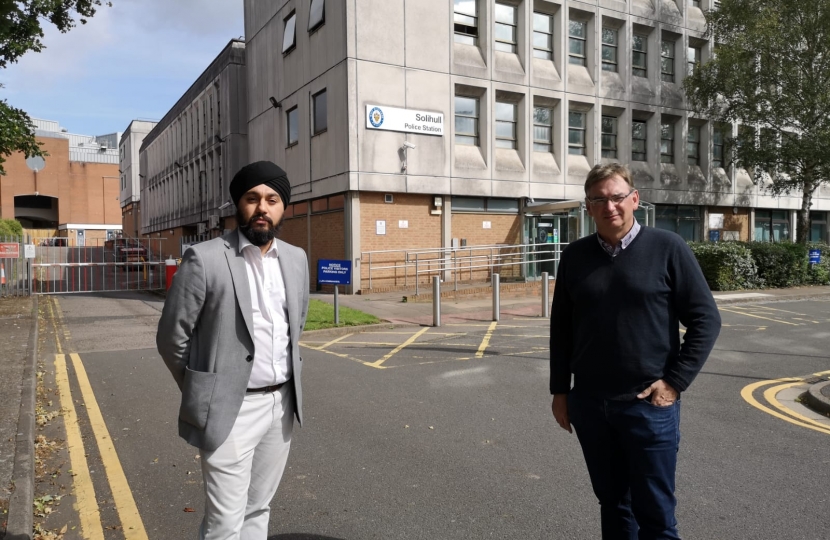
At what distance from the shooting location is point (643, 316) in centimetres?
262

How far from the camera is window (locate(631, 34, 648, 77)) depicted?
82.3 feet

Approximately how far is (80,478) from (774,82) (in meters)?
26.2

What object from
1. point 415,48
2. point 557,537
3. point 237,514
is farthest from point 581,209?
point 237,514

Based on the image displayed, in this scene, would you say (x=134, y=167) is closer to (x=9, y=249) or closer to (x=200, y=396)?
(x=9, y=249)

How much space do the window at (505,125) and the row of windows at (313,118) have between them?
5.93 metres

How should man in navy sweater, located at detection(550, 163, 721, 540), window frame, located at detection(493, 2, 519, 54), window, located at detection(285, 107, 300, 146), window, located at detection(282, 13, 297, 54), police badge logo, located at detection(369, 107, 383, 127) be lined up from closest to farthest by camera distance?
1. man in navy sweater, located at detection(550, 163, 721, 540)
2. police badge logo, located at detection(369, 107, 383, 127)
3. window frame, located at detection(493, 2, 519, 54)
4. window, located at detection(282, 13, 297, 54)
5. window, located at detection(285, 107, 300, 146)

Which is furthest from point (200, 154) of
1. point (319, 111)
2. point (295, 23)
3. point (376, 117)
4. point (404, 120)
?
point (404, 120)

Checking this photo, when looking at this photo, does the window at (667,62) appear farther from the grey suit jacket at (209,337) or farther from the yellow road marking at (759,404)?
the grey suit jacket at (209,337)

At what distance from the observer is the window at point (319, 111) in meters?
20.2

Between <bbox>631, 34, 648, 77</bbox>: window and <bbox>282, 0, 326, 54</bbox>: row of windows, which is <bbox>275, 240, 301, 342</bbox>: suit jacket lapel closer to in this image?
<bbox>282, 0, 326, 54</bbox>: row of windows

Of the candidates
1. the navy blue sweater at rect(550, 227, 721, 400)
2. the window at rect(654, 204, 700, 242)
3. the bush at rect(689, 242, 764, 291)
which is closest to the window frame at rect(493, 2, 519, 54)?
the window at rect(654, 204, 700, 242)

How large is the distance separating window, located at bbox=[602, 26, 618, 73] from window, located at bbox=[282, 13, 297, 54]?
1155cm

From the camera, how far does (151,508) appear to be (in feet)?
13.3

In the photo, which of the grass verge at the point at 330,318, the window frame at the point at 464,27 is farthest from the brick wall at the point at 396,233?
the window frame at the point at 464,27
